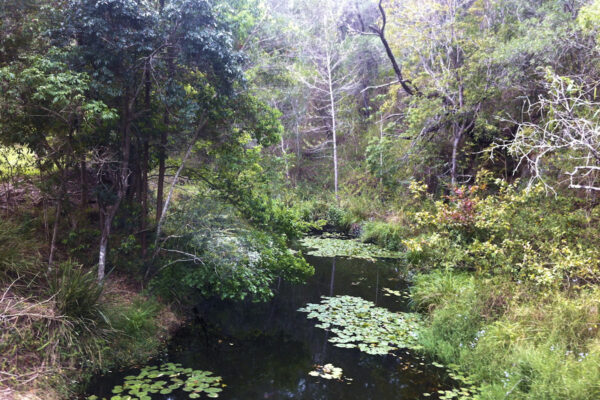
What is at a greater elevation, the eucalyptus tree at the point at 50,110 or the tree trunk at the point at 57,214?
the eucalyptus tree at the point at 50,110

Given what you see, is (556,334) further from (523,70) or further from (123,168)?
(523,70)

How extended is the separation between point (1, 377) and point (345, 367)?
4033 millimetres

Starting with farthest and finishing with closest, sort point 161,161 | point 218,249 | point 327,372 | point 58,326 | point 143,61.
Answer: point 161,161, point 218,249, point 143,61, point 327,372, point 58,326

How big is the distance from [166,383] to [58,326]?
4.81 feet

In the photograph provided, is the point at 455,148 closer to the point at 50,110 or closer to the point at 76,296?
the point at 50,110

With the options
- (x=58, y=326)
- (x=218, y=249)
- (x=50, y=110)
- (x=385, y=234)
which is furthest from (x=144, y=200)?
(x=385, y=234)

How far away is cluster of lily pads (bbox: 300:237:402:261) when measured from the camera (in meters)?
11.8

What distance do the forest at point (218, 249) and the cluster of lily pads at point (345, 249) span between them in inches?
67.6

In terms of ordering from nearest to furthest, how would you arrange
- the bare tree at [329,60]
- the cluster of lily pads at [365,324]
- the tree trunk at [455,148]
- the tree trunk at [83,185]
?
the cluster of lily pads at [365,324] < the tree trunk at [83,185] < the tree trunk at [455,148] < the bare tree at [329,60]

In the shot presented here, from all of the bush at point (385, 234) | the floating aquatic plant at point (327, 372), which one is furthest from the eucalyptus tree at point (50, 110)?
the bush at point (385, 234)

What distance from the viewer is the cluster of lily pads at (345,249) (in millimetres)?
11844

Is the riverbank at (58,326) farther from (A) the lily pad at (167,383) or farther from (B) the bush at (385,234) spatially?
(B) the bush at (385,234)

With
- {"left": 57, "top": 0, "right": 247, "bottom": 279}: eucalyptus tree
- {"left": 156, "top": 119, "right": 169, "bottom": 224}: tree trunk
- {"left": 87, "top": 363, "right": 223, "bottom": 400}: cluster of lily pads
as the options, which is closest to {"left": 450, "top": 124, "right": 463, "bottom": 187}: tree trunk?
{"left": 57, "top": 0, "right": 247, "bottom": 279}: eucalyptus tree

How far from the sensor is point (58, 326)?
4.58 meters
